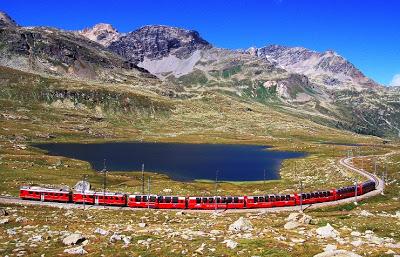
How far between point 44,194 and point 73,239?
53.3 meters

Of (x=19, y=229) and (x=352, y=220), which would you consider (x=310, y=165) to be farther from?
(x=19, y=229)

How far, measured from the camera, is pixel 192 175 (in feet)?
554

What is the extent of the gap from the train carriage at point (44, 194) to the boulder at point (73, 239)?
51.0 m

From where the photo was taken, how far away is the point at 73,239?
→ 1781 inches

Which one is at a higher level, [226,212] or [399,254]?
[399,254]

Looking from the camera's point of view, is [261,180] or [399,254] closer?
[399,254]

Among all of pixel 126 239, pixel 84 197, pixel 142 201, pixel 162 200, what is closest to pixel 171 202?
pixel 162 200

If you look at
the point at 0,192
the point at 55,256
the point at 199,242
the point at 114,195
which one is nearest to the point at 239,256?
the point at 199,242

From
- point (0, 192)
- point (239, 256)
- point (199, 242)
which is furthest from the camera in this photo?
point (0, 192)

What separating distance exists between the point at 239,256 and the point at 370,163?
509 feet

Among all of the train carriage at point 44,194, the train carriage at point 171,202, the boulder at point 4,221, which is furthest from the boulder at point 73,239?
the train carriage at point 44,194

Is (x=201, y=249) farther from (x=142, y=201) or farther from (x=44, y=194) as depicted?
(x=44, y=194)

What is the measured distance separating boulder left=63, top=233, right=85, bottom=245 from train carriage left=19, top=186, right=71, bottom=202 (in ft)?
167

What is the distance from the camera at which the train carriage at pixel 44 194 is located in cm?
9338
